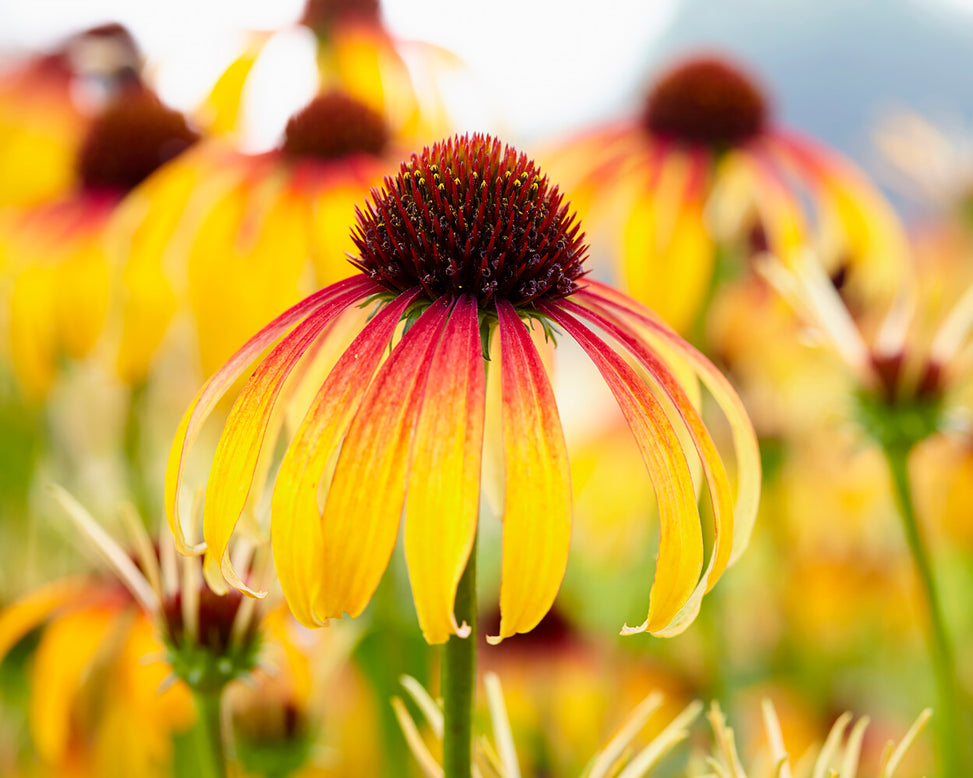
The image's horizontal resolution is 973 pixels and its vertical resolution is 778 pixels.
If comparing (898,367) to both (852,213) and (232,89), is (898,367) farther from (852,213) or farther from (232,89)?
(232,89)

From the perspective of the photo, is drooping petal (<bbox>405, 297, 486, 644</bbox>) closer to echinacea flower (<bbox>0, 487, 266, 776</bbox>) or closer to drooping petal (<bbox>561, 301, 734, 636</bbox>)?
drooping petal (<bbox>561, 301, 734, 636</bbox>)

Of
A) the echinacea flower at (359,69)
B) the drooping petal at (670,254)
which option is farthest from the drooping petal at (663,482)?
the echinacea flower at (359,69)

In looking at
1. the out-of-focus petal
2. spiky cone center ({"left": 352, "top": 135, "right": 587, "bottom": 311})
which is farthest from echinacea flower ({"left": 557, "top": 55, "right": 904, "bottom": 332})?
the out-of-focus petal

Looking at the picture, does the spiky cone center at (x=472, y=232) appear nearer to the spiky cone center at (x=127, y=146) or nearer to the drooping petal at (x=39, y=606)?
the drooping petal at (x=39, y=606)

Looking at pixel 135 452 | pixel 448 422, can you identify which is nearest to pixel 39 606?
pixel 135 452

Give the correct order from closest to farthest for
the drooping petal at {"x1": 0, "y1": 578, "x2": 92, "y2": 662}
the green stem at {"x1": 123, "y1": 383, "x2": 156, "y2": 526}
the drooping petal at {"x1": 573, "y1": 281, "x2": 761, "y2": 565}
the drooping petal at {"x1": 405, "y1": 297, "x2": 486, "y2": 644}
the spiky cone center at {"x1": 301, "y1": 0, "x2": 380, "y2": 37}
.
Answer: the drooping petal at {"x1": 405, "y1": 297, "x2": 486, "y2": 644}, the drooping petal at {"x1": 573, "y1": 281, "x2": 761, "y2": 565}, the drooping petal at {"x1": 0, "y1": 578, "x2": 92, "y2": 662}, the green stem at {"x1": 123, "y1": 383, "x2": 156, "y2": 526}, the spiky cone center at {"x1": 301, "y1": 0, "x2": 380, "y2": 37}

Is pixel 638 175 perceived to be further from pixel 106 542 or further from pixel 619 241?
pixel 106 542
